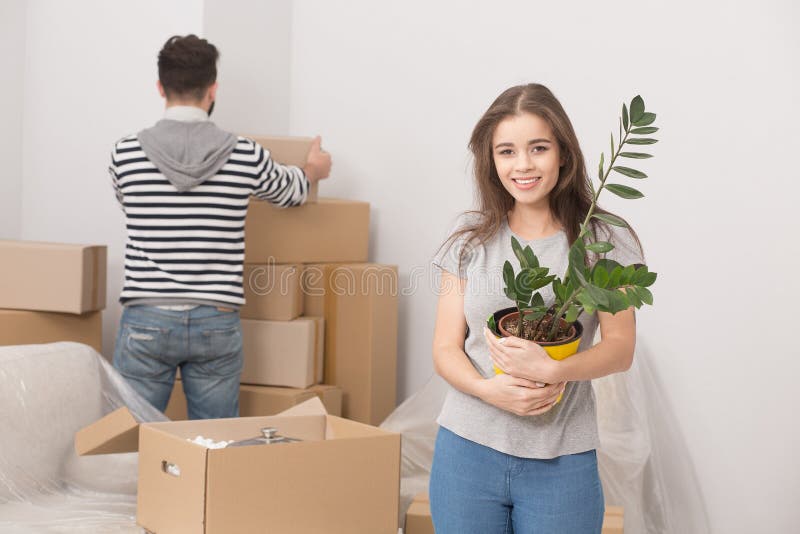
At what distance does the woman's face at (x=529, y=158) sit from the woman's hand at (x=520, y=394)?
0.28m

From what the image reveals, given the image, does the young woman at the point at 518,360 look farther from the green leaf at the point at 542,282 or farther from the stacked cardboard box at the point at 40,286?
the stacked cardboard box at the point at 40,286

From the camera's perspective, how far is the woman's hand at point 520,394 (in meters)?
1.28

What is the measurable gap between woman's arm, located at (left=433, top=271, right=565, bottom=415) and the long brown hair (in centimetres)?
8

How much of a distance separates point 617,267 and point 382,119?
7.03 feet

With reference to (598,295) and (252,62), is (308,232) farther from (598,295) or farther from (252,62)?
(598,295)

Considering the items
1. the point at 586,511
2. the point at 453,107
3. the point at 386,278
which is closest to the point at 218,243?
the point at 386,278

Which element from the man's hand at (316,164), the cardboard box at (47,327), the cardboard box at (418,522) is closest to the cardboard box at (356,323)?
the man's hand at (316,164)

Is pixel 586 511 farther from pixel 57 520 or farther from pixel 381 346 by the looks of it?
pixel 381 346

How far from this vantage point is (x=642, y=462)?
2299 millimetres

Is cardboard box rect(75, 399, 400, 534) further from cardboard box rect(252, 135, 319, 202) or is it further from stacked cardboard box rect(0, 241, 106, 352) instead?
cardboard box rect(252, 135, 319, 202)

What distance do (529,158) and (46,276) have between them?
175 centimetres

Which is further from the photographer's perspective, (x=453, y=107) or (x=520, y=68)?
(x=453, y=107)

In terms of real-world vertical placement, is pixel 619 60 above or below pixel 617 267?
above

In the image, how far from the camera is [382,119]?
324cm
